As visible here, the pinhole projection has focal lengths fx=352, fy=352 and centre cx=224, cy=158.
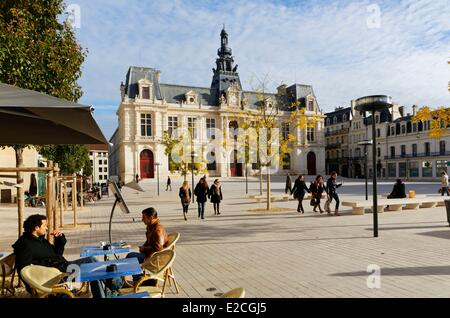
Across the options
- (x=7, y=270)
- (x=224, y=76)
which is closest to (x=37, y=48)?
(x=7, y=270)

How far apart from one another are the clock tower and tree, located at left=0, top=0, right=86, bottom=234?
47.8m

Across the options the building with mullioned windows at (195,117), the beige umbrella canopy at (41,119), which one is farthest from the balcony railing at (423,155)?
the beige umbrella canopy at (41,119)

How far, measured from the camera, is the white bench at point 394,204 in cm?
1507

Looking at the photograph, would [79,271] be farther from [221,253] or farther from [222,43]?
[222,43]

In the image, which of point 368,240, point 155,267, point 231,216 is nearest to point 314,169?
point 231,216

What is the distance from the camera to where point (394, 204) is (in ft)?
52.6

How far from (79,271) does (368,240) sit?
7895mm

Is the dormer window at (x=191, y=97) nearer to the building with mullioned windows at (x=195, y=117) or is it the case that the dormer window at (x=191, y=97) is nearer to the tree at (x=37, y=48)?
the building with mullioned windows at (x=195, y=117)

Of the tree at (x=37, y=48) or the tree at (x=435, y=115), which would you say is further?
the tree at (x=435, y=115)

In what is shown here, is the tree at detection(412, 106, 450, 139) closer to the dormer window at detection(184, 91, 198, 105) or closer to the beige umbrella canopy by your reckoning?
the beige umbrella canopy

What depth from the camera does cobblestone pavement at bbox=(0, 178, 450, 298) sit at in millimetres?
5988

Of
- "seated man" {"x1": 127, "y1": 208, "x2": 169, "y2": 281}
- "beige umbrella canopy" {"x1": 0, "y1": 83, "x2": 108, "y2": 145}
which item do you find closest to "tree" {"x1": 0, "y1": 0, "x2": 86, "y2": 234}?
"beige umbrella canopy" {"x1": 0, "y1": 83, "x2": 108, "y2": 145}

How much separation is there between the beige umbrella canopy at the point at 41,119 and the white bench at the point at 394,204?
12.1m
